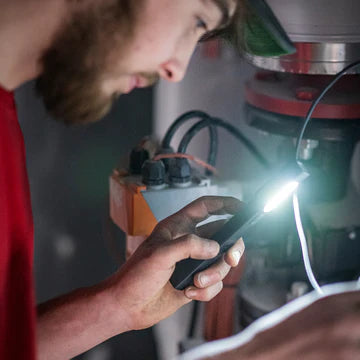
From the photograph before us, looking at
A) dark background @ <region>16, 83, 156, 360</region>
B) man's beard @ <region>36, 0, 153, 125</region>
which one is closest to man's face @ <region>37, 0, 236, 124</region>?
man's beard @ <region>36, 0, 153, 125</region>

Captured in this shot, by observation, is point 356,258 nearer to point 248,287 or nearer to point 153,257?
point 248,287

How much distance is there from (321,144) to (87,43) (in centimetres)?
46

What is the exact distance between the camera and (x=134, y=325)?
3.32 ft

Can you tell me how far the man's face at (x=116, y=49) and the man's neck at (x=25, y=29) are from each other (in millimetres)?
16

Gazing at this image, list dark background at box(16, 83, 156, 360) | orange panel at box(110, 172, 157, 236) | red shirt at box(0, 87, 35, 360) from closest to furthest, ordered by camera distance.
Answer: red shirt at box(0, 87, 35, 360), orange panel at box(110, 172, 157, 236), dark background at box(16, 83, 156, 360)

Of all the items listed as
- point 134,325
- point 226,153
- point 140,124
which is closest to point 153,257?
point 134,325

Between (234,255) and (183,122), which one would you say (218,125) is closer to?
(183,122)

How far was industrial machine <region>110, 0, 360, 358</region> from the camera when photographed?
3.02 ft

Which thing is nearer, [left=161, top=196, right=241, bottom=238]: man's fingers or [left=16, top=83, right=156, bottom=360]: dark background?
A: [left=161, top=196, right=241, bottom=238]: man's fingers

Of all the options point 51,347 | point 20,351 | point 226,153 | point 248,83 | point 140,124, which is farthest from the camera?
point 140,124

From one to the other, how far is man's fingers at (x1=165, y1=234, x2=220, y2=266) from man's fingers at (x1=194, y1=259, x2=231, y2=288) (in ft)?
0.19

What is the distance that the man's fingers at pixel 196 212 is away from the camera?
0.96 metres

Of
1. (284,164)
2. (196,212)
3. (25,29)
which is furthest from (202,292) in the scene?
(25,29)

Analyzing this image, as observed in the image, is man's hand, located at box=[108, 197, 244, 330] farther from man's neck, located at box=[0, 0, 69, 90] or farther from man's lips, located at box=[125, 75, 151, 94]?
man's neck, located at box=[0, 0, 69, 90]
